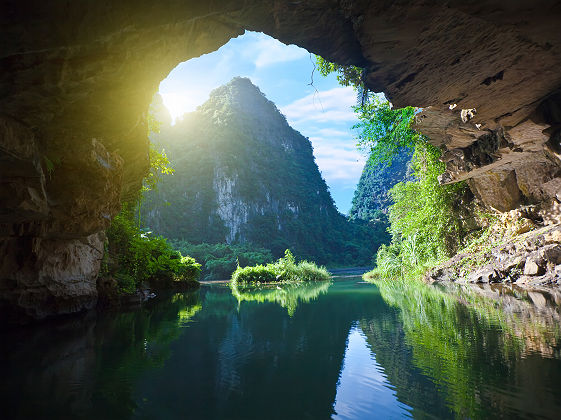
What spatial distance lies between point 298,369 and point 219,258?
129ft

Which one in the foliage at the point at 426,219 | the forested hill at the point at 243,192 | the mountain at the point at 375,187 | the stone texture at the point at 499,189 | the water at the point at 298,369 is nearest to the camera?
the water at the point at 298,369

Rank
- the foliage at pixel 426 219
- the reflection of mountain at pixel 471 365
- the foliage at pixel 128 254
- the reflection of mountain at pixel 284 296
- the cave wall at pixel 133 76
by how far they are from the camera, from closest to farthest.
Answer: the reflection of mountain at pixel 471 365 < the cave wall at pixel 133 76 < the reflection of mountain at pixel 284 296 < the foliage at pixel 128 254 < the foliage at pixel 426 219

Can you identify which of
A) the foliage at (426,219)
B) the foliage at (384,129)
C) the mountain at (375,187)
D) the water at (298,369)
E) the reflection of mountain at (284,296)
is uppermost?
the mountain at (375,187)

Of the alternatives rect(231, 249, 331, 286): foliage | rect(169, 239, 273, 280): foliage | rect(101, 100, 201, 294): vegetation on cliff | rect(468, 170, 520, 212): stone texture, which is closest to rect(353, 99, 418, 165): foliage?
rect(468, 170, 520, 212): stone texture

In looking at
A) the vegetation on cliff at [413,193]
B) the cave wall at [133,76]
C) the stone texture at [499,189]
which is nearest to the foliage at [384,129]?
the vegetation on cliff at [413,193]

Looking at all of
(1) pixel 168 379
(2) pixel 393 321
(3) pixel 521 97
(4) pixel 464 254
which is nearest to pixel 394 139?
(4) pixel 464 254

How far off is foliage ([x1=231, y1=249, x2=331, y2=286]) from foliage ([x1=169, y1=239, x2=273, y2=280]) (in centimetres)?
1319

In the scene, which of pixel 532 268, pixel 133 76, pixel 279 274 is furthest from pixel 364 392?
pixel 279 274

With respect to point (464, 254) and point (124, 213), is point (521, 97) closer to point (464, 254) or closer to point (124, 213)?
point (464, 254)

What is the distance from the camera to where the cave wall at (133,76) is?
3.20 metres

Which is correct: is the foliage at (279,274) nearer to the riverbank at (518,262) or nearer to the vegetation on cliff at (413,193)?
the vegetation on cliff at (413,193)

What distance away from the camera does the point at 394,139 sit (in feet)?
50.4

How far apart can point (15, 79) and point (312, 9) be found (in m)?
3.78

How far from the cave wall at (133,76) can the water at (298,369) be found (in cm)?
212
